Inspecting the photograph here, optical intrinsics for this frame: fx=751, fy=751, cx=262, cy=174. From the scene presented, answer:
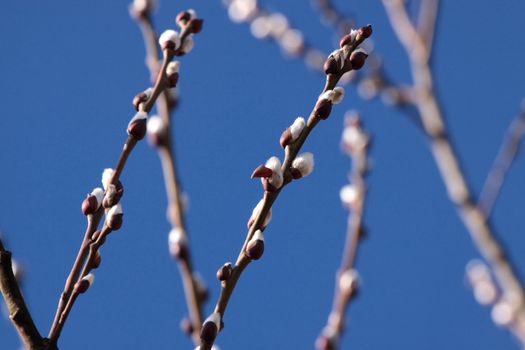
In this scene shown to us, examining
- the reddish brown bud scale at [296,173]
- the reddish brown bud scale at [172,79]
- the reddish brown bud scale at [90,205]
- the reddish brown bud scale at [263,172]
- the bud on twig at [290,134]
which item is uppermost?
the reddish brown bud scale at [172,79]

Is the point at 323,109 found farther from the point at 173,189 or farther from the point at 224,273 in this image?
the point at 173,189

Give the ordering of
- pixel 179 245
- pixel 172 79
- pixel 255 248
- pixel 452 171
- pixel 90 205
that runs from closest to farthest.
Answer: pixel 255 248
pixel 90 205
pixel 172 79
pixel 179 245
pixel 452 171

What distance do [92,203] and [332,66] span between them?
454 mm

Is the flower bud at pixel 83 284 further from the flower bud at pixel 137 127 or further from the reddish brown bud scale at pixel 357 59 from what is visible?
the reddish brown bud scale at pixel 357 59

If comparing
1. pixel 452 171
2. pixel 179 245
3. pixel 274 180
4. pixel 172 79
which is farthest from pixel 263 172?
pixel 452 171

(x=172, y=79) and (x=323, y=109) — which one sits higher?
(x=172, y=79)

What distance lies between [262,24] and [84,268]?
14.9 feet

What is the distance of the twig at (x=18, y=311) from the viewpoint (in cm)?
111

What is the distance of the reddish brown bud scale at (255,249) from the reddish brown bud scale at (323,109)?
215 millimetres

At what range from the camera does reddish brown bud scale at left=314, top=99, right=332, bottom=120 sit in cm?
115

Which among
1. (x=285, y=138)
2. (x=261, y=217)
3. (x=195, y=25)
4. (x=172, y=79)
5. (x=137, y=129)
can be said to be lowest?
(x=261, y=217)

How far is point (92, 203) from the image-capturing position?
1.25 metres

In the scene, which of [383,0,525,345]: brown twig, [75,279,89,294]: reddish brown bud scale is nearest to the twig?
[75,279,89,294]: reddish brown bud scale

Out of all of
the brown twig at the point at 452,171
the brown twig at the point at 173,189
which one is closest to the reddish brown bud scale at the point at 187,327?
the brown twig at the point at 173,189
